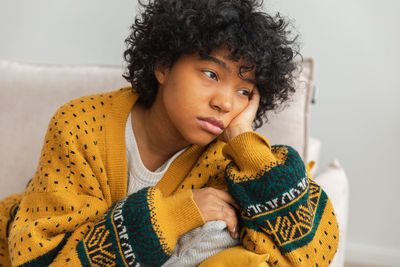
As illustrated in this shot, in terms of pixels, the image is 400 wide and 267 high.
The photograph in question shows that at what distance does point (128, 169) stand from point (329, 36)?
104 cm

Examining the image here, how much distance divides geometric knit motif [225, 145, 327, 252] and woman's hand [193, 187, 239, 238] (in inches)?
1.0

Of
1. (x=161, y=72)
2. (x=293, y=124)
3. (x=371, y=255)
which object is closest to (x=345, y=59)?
(x=293, y=124)

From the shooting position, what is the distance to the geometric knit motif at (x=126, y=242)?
2.52ft

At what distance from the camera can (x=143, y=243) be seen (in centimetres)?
77

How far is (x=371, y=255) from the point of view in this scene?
71.9 inches

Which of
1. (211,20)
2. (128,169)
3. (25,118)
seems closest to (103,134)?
(128,169)

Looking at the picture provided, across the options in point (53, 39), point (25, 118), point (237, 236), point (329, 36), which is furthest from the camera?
point (53, 39)

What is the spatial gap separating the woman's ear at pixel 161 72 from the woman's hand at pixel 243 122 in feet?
0.60

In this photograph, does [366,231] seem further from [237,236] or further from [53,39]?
[53,39]

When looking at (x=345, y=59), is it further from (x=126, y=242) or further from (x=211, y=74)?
(x=126, y=242)

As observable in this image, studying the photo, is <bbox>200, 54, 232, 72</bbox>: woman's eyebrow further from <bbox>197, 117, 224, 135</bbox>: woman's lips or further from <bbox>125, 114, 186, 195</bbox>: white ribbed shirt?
<bbox>125, 114, 186, 195</bbox>: white ribbed shirt

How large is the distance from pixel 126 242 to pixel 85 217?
0.42ft

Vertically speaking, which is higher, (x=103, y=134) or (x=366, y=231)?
(x=103, y=134)

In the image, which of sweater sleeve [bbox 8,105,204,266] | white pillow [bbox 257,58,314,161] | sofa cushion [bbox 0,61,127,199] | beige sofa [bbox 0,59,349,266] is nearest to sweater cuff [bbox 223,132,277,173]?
sweater sleeve [bbox 8,105,204,266]
